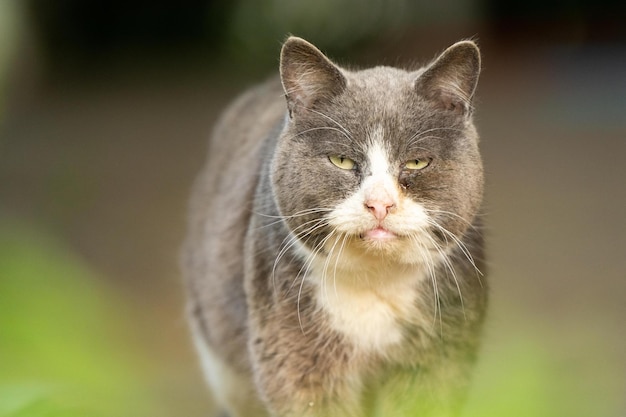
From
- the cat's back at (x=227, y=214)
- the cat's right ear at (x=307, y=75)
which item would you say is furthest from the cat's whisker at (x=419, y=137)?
the cat's back at (x=227, y=214)

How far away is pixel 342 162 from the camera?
2.02 m

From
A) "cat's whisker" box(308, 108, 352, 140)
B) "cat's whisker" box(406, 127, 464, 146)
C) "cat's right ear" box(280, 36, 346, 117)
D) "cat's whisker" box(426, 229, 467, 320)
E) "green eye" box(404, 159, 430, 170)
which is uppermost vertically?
"cat's right ear" box(280, 36, 346, 117)

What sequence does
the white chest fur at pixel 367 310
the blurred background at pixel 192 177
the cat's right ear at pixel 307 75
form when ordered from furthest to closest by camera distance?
1. the white chest fur at pixel 367 310
2. the cat's right ear at pixel 307 75
3. the blurred background at pixel 192 177

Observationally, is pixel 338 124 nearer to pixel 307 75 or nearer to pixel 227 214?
pixel 307 75

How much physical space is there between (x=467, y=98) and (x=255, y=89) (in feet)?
4.93

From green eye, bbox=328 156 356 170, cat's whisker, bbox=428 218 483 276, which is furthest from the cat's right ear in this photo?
cat's whisker, bbox=428 218 483 276

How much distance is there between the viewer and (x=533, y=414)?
964mm

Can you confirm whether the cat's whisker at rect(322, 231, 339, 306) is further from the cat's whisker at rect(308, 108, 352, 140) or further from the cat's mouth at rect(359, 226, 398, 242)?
the cat's whisker at rect(308, 108, 352, 140)

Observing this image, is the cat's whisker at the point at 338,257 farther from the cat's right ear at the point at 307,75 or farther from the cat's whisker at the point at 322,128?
the cat's right ear at the point at 307,75

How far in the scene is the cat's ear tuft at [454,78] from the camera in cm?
199

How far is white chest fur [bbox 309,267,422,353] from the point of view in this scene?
2.23 metres

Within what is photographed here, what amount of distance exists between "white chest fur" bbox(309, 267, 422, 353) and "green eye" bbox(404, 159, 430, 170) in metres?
0.36

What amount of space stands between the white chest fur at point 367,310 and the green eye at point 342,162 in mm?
336

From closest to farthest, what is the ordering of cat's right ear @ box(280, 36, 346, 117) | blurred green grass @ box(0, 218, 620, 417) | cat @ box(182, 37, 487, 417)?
blurred green grass @ box(0, 218, 620, 417) → cat @ box(182, 37, 487, 417) → cat's right ear @ box(280, 36, 346, 117)
